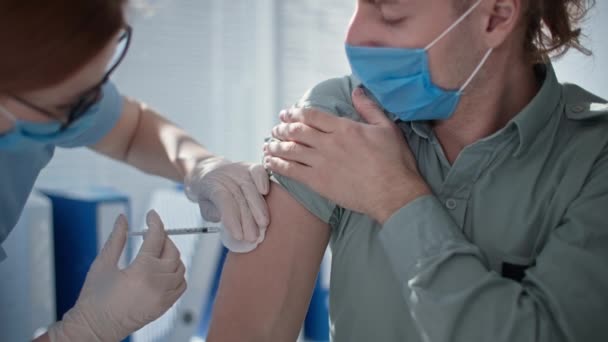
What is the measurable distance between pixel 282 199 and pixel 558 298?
59 cm

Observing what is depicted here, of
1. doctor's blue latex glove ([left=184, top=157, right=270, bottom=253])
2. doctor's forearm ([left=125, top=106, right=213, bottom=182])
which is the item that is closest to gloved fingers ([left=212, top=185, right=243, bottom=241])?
doctor's blue latex glove ([left=184, top=157, right=270, bottom=253])

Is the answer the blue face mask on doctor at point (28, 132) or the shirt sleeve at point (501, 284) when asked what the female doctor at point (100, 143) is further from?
the shirt sleeve at point (501, 284)

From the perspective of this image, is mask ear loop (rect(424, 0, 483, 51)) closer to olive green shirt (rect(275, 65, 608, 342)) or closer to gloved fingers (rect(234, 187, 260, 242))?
olive green shirt (rect(275, 65, 608, 342))

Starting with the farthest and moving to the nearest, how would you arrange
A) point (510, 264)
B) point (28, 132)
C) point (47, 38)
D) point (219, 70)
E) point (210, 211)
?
1. point (219, 70)
2. point (210, 211)
3. point (510, 264)
4. point (28, 132)
5. point (47, 38)

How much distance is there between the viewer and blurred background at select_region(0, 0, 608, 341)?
3.41 meters

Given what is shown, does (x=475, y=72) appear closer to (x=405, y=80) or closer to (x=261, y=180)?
(x=405, y=80)

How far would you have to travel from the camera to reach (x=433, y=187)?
1394mm

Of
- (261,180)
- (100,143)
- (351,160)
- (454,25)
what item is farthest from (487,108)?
(100,143)

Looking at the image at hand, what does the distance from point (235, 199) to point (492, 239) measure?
568 millimetres

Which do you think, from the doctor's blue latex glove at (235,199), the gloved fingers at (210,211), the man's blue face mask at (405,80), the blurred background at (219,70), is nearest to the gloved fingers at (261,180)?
the doctor's blue latex glove at (235,199)

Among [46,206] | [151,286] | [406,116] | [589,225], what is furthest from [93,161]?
[589,225]

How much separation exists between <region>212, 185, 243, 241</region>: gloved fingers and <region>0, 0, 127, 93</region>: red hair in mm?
544

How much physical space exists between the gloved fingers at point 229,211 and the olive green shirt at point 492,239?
14cm

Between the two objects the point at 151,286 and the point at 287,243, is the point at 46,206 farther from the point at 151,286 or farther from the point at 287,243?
the point at 287,243
